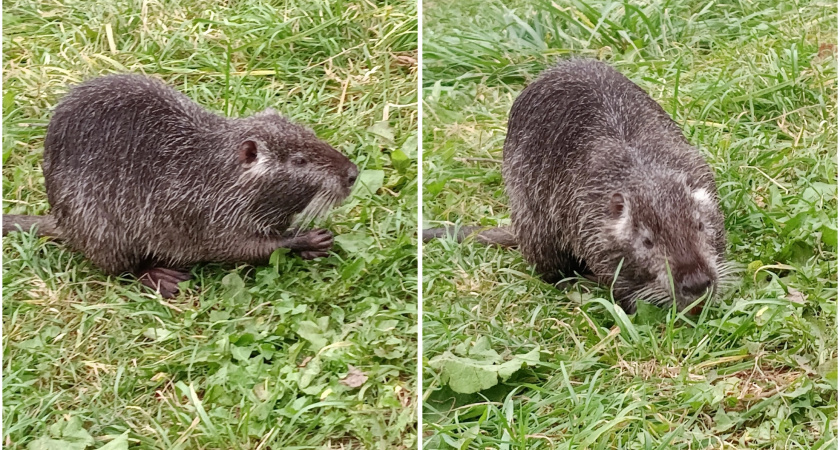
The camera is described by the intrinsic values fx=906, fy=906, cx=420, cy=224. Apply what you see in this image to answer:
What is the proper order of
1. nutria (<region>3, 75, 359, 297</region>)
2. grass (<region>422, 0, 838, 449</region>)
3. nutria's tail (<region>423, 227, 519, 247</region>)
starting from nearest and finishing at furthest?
grass (<region>422, 0, 838, 449</region>) < nutria's tail (<region>423, 227, 519, 247</region>) < nutria (<region>3, 75, 359, 297</region>)

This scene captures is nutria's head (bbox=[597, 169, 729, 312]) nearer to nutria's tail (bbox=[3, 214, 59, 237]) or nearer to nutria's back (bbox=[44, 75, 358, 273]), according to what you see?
nutria's back (bbox=[44, 75, 358, 273])

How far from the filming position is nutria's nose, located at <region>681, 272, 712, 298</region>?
1962 millimetres

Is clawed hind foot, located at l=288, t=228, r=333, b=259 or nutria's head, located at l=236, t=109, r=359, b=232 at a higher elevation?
nutria's head, located at l=236, t=109, r=359, b=232

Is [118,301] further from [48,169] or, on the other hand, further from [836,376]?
[836,376]

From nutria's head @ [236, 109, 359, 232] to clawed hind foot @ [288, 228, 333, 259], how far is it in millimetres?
68

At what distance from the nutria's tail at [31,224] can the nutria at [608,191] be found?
40.0 inches

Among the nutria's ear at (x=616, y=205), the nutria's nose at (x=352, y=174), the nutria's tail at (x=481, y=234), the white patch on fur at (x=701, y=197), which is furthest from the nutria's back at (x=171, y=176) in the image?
the white patch on fur at (x=701, y=197)

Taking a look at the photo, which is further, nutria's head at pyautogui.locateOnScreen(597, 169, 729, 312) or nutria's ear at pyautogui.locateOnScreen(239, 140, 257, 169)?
nutria's ear at pyautogui.locateOnScreen(239, 140, 257, 169)

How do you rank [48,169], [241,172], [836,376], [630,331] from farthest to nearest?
[241,172] → [48,169] → [630,331] → [836,376]

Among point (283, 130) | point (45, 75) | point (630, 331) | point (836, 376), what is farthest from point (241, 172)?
point (836, 376)

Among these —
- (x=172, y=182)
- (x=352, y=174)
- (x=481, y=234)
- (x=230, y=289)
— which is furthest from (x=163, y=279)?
(x=481, y=234)

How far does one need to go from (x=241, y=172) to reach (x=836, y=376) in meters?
1.52

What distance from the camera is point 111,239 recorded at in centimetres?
235

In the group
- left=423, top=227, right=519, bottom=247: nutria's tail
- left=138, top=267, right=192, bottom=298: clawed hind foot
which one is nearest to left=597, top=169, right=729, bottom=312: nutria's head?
left=423, top=227, right=519, bottom=247: nutria's tail
